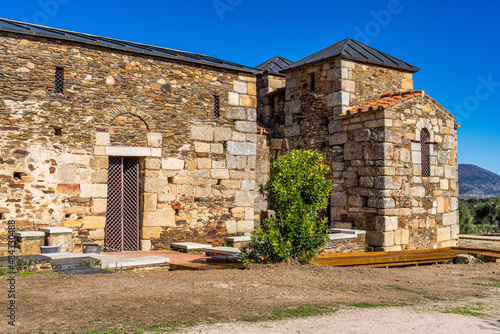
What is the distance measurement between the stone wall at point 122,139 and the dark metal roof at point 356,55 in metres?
2.21

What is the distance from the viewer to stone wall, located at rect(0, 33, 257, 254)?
909 centimetres

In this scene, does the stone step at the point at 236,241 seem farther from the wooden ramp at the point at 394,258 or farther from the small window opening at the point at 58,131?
the small window opening at the point at 58,131

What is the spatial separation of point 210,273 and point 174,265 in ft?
3.90

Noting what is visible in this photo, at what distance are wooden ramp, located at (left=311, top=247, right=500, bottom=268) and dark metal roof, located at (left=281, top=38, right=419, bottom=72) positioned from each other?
5.17 m

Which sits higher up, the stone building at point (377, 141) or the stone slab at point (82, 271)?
the stone building at point (377, 141)

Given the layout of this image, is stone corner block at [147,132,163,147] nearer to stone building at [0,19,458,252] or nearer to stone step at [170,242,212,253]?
stone building at [0,19,458,252]

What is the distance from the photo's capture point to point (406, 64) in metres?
13.9

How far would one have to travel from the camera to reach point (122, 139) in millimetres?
10211

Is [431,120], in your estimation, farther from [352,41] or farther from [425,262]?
[425,262]

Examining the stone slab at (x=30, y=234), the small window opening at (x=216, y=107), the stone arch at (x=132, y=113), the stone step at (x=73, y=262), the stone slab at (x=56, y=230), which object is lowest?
the stone step at (x=73, y=262)

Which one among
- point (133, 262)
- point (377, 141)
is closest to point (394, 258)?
point (377, 141)

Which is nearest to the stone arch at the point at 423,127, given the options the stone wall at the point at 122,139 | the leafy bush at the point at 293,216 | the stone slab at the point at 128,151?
the stone wall at the point at 122,139

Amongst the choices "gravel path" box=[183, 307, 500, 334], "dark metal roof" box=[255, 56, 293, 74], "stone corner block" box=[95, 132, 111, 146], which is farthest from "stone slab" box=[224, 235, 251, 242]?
"dark metal roof" box=[255, 56, 293, 74]

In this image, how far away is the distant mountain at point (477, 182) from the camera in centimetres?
9388
